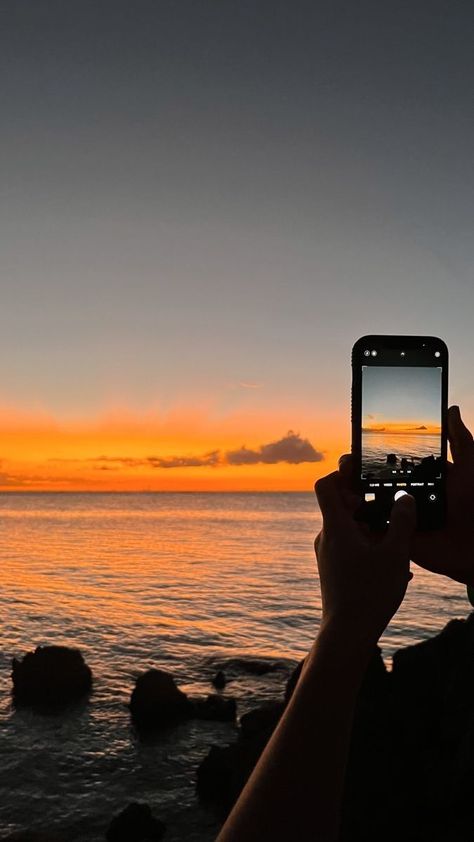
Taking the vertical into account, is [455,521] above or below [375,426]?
below

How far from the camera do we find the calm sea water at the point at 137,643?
19.8 m

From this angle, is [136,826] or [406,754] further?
[136,826]

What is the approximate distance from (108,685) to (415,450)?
101ft

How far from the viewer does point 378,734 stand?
14688 millimetres

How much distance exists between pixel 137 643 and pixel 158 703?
17.1 meters

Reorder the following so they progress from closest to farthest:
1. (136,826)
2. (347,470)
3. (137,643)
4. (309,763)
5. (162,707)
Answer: (309,763)
(347,470)
(136,826)
(162,707)
(137,643)

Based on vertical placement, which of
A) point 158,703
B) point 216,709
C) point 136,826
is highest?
point 136,826

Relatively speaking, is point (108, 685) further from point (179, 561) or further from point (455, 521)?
point (179, 561)

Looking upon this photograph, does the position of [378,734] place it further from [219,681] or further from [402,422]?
[219,681]

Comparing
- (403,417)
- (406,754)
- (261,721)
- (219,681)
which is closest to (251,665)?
(219,681)

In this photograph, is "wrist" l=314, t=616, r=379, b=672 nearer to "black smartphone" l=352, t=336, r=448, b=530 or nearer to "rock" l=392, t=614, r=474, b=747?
"black smartphone" l=352, t=336, r=448, b=530

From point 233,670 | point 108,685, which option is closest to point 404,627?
point 233,670

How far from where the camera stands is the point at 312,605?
5731 cm

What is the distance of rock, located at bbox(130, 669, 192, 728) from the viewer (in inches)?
994
